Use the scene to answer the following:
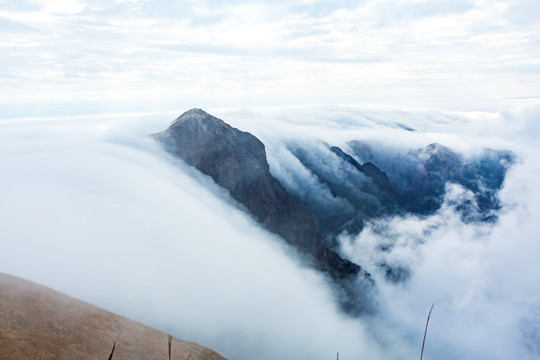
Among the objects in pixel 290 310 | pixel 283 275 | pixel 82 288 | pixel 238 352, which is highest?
pixel 283 275

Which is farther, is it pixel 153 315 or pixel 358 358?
pixel 358 358

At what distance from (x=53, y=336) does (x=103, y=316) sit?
289 inches

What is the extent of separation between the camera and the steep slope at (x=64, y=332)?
1172 inches

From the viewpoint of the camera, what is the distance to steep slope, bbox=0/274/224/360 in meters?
29.8

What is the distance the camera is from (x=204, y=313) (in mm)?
91688

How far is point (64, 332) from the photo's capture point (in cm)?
3281

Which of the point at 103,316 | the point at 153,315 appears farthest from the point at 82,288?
→ the point at 103,316

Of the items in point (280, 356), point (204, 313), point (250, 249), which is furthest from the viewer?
point (250, 249)

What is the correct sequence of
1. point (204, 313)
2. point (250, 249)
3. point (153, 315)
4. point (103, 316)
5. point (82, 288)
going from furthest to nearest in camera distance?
1. point (250, 249)
2. point (204, 313)
3. point (153, 315)
4. point (82, 288)
5. point (103, 316)

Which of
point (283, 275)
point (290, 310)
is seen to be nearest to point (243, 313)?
point (290, 310)

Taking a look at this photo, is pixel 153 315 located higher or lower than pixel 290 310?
lower

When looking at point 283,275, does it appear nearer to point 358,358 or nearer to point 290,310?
point 290,310

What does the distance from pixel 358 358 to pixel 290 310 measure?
5501 cm

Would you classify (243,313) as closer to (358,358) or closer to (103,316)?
(103,316)
